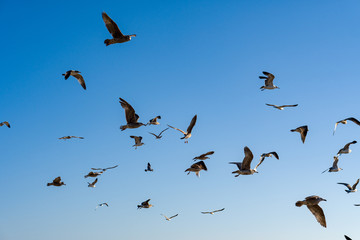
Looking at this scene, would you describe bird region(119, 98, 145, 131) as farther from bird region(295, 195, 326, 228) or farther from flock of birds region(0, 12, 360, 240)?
bird region(295, 195, 326, 228)

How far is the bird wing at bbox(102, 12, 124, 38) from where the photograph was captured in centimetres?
2103

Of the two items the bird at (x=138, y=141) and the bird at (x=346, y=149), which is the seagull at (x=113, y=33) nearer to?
the bird at (x=138, y=141)

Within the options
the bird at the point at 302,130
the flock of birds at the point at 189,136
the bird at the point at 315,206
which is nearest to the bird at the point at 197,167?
the flock of birds at the point at 189,136

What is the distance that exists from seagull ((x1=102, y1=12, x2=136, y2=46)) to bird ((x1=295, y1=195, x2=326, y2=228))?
442 inches

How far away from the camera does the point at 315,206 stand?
17.9 metres

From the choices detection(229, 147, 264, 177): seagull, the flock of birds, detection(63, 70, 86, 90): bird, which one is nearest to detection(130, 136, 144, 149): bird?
the flock of birds

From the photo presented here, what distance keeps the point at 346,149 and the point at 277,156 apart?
7525 mm

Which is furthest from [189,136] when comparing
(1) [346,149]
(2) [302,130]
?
(1) [346,149]

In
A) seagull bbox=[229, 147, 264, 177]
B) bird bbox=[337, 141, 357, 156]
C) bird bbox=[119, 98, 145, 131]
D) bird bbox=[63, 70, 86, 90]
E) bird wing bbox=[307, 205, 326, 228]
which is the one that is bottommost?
bird wing bbox=[307, 205, 326, 228]

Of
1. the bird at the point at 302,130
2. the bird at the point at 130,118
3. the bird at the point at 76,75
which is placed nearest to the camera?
the bird at the point at 130,118

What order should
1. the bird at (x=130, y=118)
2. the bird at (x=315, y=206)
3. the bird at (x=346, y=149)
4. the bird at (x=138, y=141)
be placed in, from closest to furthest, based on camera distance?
the bird at (x=315, y=206) → the bird at (x=130, y=118) → the bird at (x=346, y=149) → the bird at (x=138, y=141)

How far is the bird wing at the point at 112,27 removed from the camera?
21031 mm

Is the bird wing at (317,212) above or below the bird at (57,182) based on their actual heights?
below

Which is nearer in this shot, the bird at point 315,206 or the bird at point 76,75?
the bird at point 315,206
